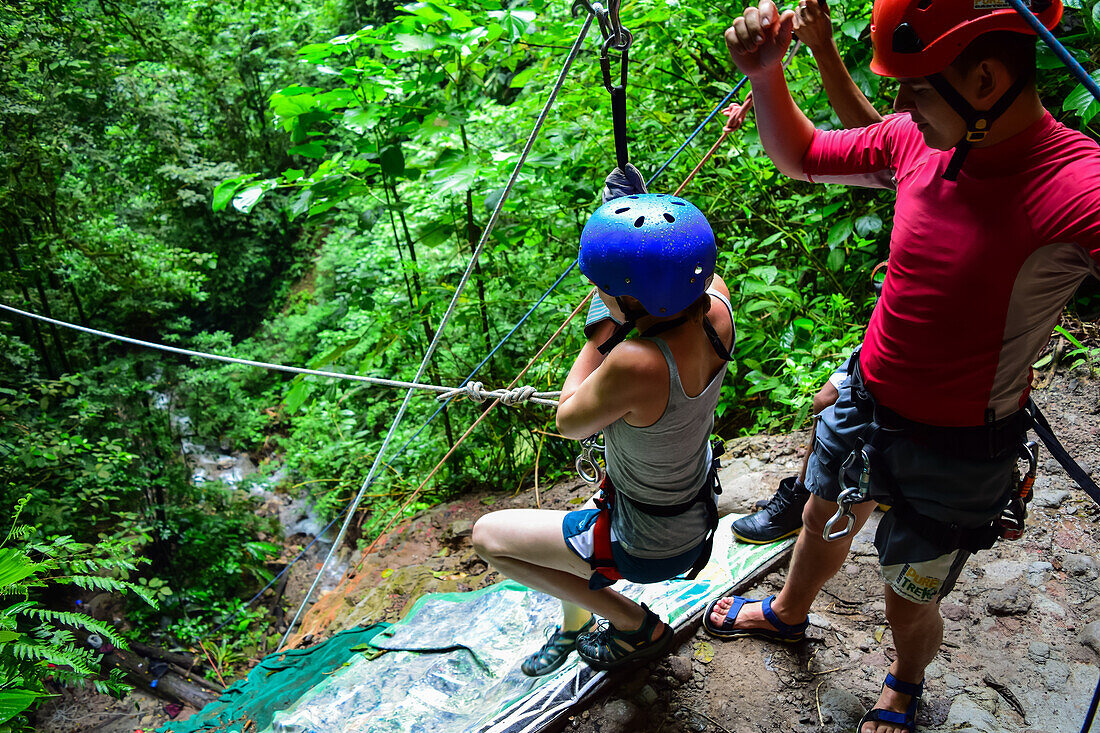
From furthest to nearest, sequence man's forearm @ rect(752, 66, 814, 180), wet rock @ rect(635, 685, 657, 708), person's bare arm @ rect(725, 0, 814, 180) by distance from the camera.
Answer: wet rock @ rect(635, 685, 657, 708) → man's forearm @ rect(752, 66, 814, 180) → person's bare arm @ rect(725, 0, 814, 180)

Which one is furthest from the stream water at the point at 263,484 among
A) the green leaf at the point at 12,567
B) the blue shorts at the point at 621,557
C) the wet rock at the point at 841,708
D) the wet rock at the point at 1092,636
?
the wet rock at the point at 1092,636

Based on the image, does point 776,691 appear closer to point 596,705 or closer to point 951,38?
point 596,705

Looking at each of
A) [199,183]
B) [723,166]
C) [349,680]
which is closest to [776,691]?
[349,680]

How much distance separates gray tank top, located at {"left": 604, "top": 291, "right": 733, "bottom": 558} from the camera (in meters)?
1.62

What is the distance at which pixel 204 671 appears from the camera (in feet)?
17.2

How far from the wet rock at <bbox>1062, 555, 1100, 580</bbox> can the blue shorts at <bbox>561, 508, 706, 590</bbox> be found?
1.55m

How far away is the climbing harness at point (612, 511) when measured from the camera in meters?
1.76

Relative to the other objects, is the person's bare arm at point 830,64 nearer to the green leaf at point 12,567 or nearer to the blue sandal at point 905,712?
the blue sandal at point 905,712

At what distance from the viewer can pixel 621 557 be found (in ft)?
5.91

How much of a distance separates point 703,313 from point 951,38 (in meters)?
0.74

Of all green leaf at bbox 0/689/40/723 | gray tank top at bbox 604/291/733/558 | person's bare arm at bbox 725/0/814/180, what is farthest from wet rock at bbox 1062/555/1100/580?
green leaf at bbox 0/689/40/723

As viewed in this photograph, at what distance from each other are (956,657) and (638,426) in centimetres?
147

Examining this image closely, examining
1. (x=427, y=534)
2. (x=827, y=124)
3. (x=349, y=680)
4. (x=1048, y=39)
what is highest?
(x=1048, y=39)

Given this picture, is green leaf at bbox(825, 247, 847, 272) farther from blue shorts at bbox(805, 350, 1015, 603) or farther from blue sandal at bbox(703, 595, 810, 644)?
blue shorts at bbox(805, 350, 1015, 603)
